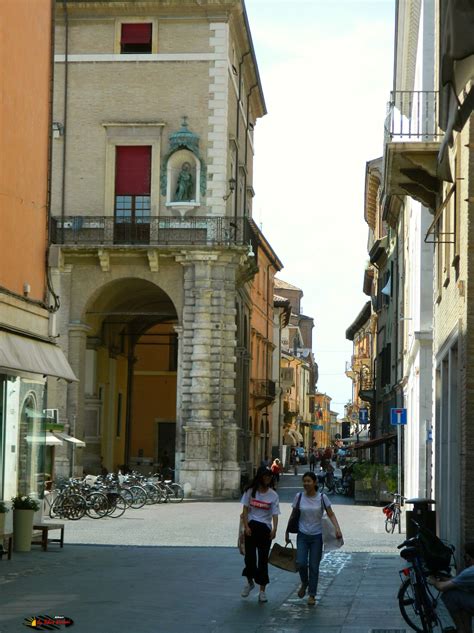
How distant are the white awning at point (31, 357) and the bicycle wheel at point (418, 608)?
31.5 feet

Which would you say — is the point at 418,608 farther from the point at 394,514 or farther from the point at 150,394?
the point at 150,394

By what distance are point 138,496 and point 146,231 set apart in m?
11.4

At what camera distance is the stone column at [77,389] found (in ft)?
156

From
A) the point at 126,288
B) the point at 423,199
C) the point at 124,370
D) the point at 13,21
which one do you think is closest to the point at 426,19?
the point at 423,199

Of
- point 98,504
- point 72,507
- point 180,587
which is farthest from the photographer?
point 98,504

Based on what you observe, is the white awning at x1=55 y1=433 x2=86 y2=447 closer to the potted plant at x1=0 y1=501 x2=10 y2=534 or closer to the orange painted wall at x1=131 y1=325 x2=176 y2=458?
the orange painted wall at x1=131 y1=325 x2=176 y2=458

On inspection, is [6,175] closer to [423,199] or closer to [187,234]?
[423,199]

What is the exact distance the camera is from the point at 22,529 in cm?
2358

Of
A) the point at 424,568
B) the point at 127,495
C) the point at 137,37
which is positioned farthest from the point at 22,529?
the point at 137,37

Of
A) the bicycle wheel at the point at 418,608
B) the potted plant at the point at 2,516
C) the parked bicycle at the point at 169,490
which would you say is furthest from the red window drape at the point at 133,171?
the bicycle wheel at the point at 418,608

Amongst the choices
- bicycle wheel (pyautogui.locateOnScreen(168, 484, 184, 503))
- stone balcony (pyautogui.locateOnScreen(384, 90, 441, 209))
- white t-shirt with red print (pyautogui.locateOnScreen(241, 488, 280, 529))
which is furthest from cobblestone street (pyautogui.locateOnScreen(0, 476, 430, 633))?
bicycle wheel (pyautogui.locateOnScreen(168, 484, 184, 503))

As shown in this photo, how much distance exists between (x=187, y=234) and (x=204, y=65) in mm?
6097

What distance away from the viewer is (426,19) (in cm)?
2775

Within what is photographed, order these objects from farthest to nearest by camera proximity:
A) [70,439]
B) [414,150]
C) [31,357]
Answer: [70,439]
[31,357]
[414,150]
